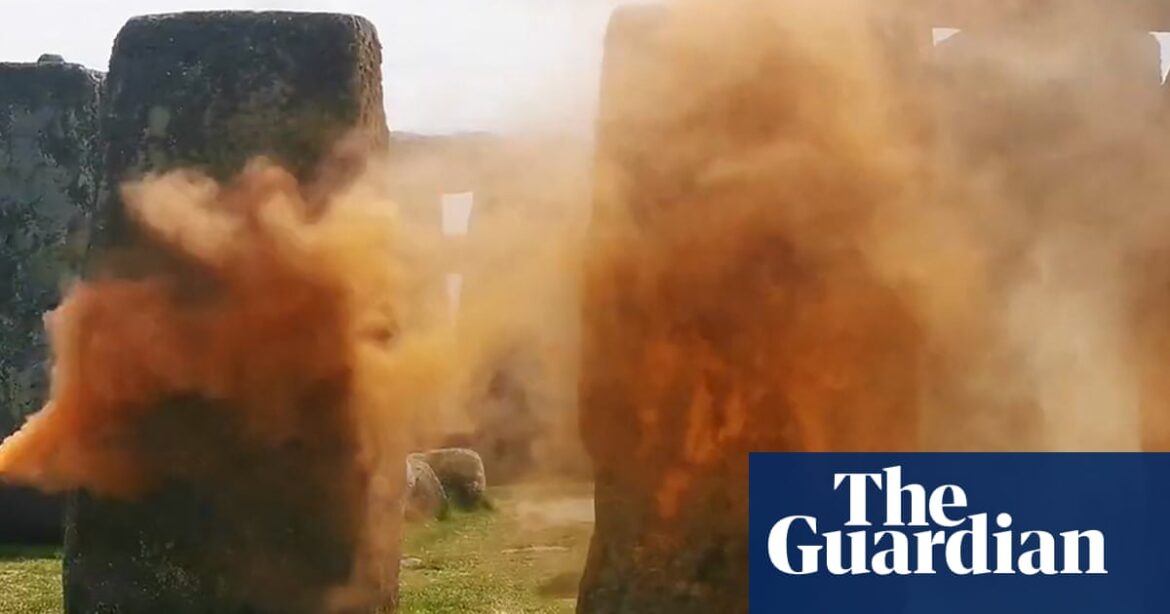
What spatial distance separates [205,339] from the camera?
6508mm

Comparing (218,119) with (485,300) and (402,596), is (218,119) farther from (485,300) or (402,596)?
(402,596)

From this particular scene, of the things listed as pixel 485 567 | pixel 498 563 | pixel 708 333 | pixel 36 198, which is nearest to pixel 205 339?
pixel 708 333

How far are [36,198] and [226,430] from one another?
19.2 ft

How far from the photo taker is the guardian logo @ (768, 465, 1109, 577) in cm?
628

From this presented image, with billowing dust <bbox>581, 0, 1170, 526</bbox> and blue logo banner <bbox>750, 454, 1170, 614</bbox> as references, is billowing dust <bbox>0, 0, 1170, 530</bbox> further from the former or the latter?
blue logo banner <bbox>750, 454, 1170, 614</bbox>

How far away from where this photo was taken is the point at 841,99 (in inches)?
246

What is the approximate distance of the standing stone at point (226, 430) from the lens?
21.5ft

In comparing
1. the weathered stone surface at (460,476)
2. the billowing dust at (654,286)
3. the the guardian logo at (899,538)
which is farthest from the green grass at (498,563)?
the the guardian logo at (899,538)

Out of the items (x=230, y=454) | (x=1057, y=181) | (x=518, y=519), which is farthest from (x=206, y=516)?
(x=518, y=519)

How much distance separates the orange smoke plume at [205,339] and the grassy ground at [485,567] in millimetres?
1931

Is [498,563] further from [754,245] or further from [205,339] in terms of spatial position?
[754,245]

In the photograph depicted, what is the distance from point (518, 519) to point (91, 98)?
4.53 m

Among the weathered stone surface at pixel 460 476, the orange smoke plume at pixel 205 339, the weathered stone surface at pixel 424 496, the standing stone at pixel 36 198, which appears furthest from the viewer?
the weathered stone surface at pixel 460 476

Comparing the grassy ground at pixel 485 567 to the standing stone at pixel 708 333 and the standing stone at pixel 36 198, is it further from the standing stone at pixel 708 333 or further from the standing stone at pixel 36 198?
the standing stone at pixel 708 333
